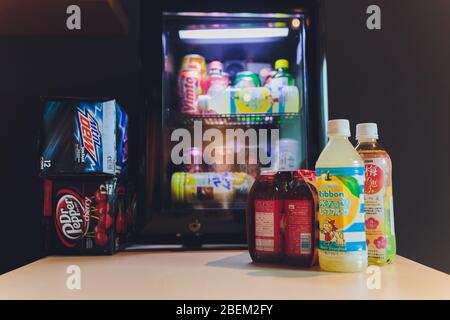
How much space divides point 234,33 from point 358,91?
564 millimetres

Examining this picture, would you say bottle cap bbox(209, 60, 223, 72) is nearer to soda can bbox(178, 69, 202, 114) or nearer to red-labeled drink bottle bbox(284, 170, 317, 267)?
soda can bbox(178, 69, 202, 114)

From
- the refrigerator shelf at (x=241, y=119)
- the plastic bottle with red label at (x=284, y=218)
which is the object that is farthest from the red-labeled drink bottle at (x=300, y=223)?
the refrigerator shelf at (x=241, y=119)

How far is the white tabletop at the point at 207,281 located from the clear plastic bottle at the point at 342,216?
0.13ft

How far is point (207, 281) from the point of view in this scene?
850 mm

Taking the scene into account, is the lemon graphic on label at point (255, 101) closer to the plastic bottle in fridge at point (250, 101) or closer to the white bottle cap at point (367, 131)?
the plastic bottle in fridge at point (250, 101)

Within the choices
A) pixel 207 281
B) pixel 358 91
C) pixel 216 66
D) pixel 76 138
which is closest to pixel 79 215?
pixel 76 138

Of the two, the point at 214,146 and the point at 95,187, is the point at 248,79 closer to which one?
the point at 214,146

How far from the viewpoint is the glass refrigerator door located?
1364 millimetres

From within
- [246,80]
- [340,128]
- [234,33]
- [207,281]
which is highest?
[234,33]

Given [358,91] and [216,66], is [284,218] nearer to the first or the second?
[216,66]

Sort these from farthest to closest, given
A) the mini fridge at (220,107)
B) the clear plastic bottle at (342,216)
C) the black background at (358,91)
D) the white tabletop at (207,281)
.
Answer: the black background at (358,91)
the mini fridge at (220,107)
the clear plastic bottle at (342,216)
the white tabletop at (207,281)

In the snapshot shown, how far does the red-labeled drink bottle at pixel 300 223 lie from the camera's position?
101 cm

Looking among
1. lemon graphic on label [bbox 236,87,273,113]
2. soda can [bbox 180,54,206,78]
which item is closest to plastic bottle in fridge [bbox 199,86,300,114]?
lemon graphic on label [bbox 236,87,273,113]

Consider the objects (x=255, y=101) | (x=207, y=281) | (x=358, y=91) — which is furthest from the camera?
(x=358, y=91)
